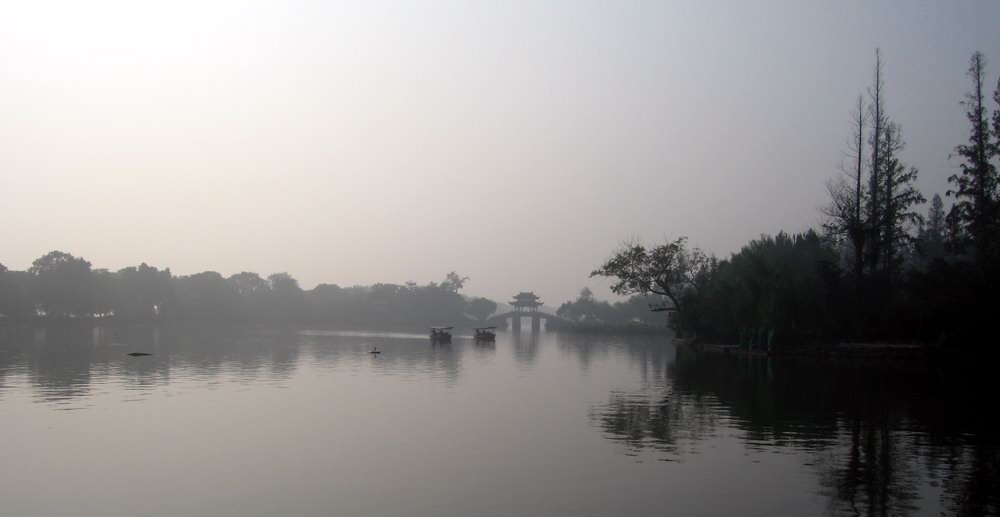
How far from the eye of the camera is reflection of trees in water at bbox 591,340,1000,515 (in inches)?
478

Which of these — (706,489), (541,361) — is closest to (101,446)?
(706,489)

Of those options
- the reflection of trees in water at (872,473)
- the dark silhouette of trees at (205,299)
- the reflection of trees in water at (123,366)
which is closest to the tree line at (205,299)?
the dark silhouette of trees at (205,299)

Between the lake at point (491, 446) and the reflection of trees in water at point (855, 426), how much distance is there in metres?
0.07

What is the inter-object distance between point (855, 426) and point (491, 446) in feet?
28.0

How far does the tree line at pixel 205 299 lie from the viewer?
106 metres

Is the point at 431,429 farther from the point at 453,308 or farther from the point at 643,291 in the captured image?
the point at 453,308

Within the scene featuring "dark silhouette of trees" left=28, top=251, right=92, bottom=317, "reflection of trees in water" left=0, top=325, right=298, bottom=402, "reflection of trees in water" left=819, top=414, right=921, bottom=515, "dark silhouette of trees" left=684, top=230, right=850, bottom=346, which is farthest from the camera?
"dark silhouette of trees" left=28, top=251, right=92, bottom=317

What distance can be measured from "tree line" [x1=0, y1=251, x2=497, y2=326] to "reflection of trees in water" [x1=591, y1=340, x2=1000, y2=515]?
95.8 meters

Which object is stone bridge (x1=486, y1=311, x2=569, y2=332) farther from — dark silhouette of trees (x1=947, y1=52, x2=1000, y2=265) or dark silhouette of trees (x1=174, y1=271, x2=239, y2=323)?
dark silhouette of trees (x1=947, y1=52, x2=1000, y2=265)

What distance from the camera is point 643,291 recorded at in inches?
2712

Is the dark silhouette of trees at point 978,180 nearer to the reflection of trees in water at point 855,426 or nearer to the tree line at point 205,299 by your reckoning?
the reflection of trees in water at point 855,426

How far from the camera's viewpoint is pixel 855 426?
18703mm

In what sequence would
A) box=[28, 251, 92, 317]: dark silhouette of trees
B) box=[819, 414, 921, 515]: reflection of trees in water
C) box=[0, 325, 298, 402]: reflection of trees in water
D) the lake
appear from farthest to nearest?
box=[28, 251, 92, 317]: dark silhouette of trees → box=[0, 325, 298, 402]: reflection of trees in water → the lake → box=[819, 414, 921, 515]: reflection of trees in water

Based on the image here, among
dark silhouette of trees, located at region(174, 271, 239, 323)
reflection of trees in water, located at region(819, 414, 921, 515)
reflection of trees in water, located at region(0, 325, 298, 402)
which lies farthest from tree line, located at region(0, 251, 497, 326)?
reflection of trees in water, located at region(819, 414, 921, 515)
